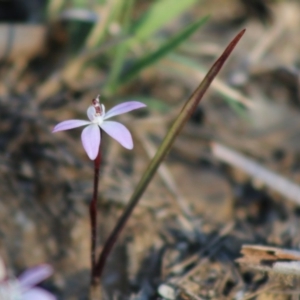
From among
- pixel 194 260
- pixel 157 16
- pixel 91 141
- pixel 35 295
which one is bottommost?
pixel 35 295

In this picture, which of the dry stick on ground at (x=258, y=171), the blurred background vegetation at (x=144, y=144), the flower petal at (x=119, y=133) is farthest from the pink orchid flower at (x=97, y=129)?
the dry stick on ground at (x=258, y=171)

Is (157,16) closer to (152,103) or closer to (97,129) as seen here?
(152,103)

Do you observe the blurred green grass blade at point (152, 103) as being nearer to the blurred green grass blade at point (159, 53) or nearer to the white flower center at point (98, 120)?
the blurred green grass blade at point (159, 53)

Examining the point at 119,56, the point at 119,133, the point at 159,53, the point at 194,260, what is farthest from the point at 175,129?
the point at 119,56

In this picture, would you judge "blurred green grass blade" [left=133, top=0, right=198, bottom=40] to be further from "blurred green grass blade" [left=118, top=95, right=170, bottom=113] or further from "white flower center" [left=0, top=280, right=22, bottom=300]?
"white flower center" [left=0, top=280, right=22, bottom=300]

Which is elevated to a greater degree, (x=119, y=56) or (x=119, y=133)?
(x=119, y=56)
